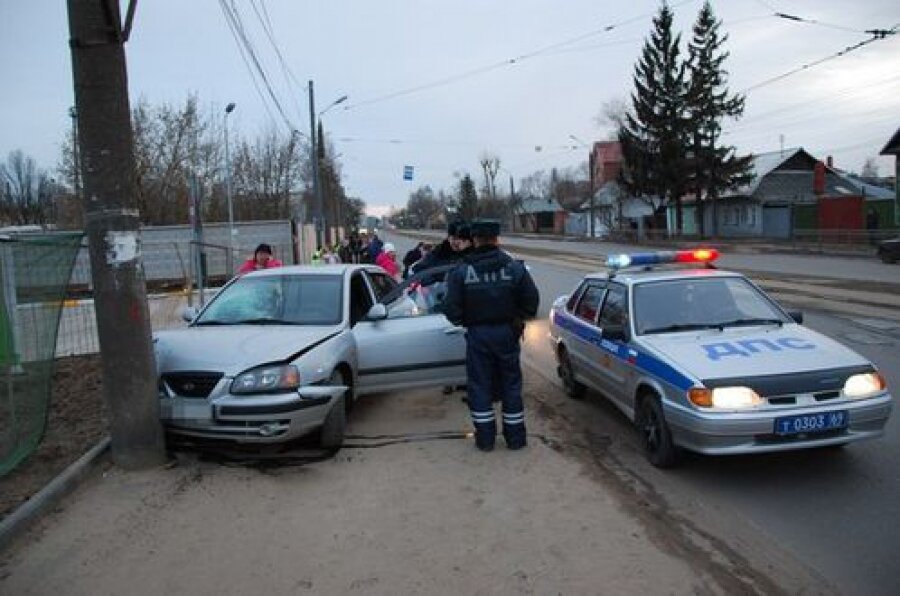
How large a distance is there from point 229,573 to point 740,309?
4.69 m

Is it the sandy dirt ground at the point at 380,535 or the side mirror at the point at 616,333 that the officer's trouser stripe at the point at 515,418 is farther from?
the side mirror at the point at 616,333

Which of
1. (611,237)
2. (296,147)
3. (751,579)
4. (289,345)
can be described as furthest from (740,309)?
(611,237)

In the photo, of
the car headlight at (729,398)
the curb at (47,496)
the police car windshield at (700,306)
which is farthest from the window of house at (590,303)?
the curb at (47,496)

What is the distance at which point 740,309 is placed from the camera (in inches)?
273

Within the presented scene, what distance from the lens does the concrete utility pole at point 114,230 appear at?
19.6ft

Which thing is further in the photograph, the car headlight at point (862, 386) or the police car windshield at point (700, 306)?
the police car windshield at point (700, 306)

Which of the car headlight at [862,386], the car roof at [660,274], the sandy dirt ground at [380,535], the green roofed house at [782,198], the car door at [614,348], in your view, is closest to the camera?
the sandy dirt ground at [380,535]

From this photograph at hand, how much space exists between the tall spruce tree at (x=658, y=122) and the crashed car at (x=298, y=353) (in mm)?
48583

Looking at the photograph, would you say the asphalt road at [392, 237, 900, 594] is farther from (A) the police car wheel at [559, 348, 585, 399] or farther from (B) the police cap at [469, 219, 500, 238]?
(B) the police cap at [469, 219, 500, 238]

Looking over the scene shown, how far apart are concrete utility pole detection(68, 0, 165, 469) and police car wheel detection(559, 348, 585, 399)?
427 centimetres

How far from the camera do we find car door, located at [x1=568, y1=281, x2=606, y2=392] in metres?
7.60

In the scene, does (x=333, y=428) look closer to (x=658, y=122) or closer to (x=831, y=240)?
(x=831, y=240)

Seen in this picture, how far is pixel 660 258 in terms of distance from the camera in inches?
307

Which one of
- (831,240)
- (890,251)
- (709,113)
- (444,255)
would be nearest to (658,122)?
(709,113)
